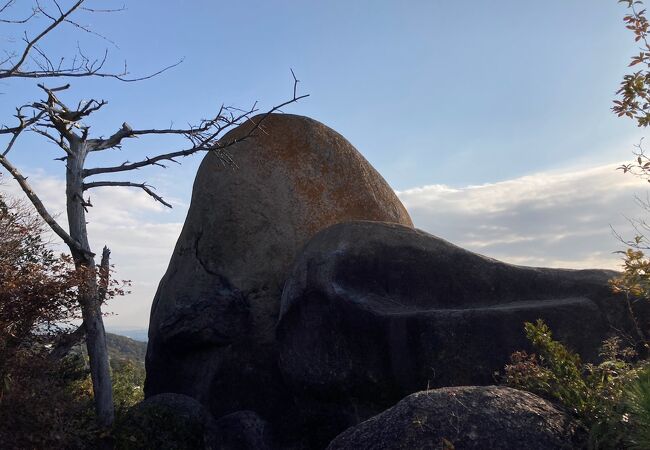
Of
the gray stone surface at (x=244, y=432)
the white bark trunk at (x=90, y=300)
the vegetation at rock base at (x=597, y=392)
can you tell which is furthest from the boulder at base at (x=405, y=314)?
the white bark trunk at (x=90, y=300)

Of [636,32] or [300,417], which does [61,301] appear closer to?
[300,417]

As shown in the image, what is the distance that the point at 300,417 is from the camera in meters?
10.1

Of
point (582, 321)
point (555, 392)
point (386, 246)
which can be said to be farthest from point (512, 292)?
point (555, 392)

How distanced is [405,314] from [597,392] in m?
3.01

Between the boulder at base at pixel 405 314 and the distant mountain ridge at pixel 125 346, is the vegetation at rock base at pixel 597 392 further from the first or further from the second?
the distant mountain ridge at pixel 125 346

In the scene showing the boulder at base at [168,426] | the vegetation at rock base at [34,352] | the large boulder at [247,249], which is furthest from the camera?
the large boulder at [247,249]

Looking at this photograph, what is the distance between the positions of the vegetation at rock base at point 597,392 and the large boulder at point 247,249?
4808 mm

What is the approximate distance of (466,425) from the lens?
5406 mm

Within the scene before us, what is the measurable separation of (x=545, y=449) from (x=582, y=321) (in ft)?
12.4

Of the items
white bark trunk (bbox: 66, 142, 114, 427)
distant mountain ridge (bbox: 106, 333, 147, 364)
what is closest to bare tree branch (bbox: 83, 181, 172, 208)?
white bark trunk (bbox: 66, 142, 114, 427)

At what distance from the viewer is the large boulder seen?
36.0 feet

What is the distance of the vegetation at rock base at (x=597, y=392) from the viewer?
5270 mm

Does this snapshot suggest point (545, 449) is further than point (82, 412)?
No

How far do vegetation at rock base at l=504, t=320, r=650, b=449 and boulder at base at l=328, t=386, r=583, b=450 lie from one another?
24cm
